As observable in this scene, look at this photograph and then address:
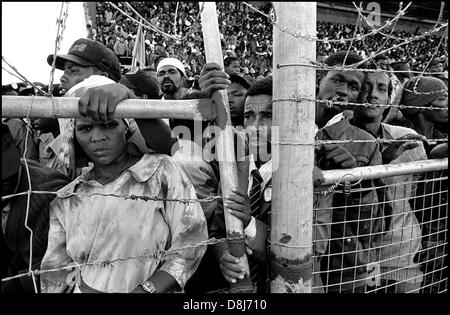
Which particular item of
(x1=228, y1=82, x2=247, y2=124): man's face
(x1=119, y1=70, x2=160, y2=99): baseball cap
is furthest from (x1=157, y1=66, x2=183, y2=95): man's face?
(x1=228, y1=82, x2=247, y2=124): man's face

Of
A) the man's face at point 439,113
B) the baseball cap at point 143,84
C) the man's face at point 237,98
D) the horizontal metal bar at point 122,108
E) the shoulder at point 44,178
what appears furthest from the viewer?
the baseball cap at point 143,84

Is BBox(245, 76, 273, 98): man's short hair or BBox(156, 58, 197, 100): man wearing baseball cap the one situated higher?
BBox(156, 58, 197, 100): man wearing baseball cap

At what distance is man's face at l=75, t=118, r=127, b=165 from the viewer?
1.35 metres

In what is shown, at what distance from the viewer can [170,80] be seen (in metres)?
4.34

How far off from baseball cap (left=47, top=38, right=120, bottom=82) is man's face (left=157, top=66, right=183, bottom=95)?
5.43ft

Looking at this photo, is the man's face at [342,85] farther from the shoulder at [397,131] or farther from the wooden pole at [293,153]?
the wooden pole at [293,153]

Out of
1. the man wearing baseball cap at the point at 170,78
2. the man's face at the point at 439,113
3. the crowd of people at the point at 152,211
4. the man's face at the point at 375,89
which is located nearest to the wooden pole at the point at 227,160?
the crowd of people at the point at 152,211

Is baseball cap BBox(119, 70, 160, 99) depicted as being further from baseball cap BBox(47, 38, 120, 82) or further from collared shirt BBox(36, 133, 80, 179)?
collared shirt BBox(36, 133, 80, 179)

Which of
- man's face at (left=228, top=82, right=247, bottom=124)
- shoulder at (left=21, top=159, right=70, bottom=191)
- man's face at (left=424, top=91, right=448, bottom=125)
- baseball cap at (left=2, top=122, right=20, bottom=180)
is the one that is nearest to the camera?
baseball cap at (left=2, top=122, right=20, bottom=180)

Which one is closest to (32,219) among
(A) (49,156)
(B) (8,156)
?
(B) (8,156)

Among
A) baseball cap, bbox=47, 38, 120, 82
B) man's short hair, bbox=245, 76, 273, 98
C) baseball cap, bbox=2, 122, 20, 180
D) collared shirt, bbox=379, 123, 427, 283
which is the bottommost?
collared shirt, bbox=379, 123, 427, 283

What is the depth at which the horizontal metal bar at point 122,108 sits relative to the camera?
1044 millimetres

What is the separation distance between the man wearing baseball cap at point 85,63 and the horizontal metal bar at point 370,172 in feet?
5.89
